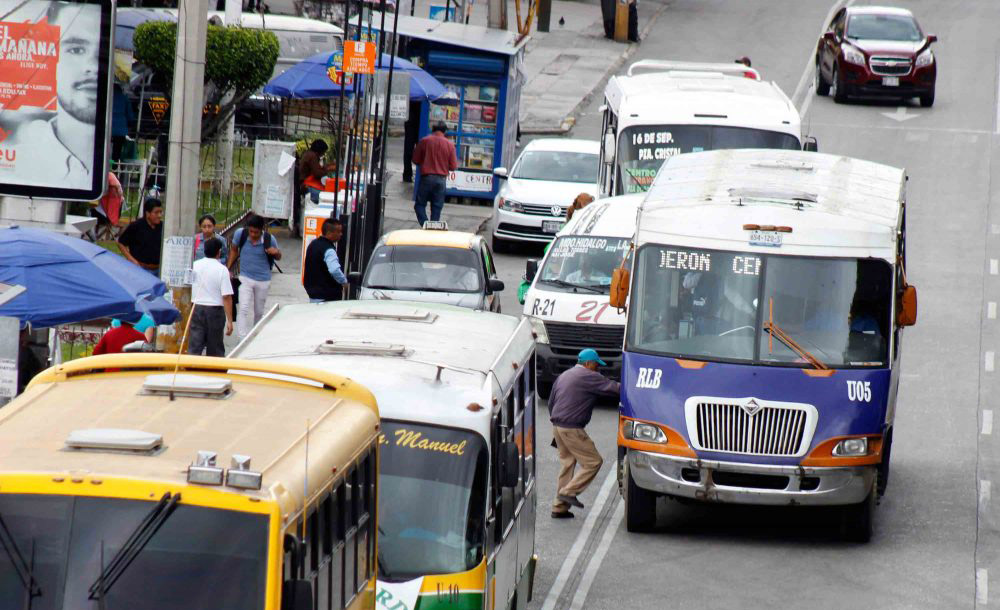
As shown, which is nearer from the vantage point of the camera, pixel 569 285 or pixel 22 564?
pixel 22 564

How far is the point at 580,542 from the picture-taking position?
14.0 meters

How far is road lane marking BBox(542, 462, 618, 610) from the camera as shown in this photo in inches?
498

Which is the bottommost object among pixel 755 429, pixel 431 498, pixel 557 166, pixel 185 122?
pixel 755 429

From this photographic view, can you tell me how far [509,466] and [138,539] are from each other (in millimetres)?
3701

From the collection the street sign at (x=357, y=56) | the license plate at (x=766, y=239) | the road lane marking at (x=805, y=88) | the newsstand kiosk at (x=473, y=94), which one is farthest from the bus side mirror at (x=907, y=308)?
the road lane marking at (x=805, y=88)

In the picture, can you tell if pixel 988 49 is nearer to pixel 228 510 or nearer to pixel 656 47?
pixel 656 47

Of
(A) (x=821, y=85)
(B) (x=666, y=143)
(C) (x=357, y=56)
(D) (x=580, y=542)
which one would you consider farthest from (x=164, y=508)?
(A) (x=821, y=85)

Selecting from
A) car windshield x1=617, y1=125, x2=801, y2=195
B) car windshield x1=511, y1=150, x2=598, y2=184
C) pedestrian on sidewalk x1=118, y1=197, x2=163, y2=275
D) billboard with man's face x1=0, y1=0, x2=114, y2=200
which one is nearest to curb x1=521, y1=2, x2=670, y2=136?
car windshield x1=511, y1=150, x2=598, y2=184

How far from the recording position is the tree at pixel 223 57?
24.7m

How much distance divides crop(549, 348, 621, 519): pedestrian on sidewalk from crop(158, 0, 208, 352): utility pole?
3454 millimetres

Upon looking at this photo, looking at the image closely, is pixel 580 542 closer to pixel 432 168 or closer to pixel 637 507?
pixel 637 507

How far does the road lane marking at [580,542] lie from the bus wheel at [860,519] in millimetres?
2168

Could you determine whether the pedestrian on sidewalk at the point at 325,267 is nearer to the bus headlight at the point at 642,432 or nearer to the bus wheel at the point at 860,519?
the bus headlight at the point at 642,432

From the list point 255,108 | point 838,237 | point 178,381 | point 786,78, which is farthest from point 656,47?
point 178,381
